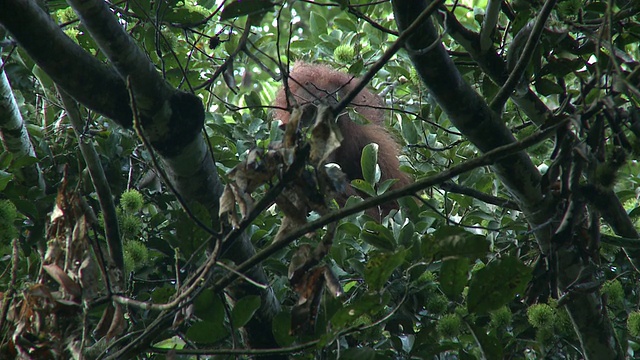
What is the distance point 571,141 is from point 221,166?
171cm

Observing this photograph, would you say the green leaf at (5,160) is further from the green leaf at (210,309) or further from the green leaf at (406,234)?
the green leaf at (406,234)

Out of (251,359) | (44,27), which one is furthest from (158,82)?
(251,359)

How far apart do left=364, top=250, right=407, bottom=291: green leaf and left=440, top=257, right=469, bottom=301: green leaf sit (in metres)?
0.18

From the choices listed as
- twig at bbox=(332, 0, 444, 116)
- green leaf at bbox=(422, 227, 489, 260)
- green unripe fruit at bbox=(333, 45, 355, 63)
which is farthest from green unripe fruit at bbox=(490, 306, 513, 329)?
green unripe fruit at bbox=(333, 45, 355, 63)

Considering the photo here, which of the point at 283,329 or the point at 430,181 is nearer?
the point at 430,181

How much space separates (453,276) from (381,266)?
23cm

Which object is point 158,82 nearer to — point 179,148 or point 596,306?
point 179,148

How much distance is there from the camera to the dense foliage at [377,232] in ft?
4.42

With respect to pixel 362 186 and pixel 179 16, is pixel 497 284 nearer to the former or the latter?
pixel 362 186

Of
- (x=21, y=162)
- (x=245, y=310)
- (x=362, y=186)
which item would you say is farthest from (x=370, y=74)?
(x=21, y=162)

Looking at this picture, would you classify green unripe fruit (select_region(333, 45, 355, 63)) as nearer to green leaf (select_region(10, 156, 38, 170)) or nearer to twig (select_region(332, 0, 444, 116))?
green leaf (select_region(10, 156, 38, 170))

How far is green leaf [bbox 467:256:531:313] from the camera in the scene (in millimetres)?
1425

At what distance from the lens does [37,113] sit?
300 centimetres

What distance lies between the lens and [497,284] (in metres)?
1.44
